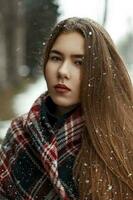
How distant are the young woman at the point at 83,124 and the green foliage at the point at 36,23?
5.96 meters

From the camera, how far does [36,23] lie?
9.12 meters

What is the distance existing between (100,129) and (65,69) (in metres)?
0.25

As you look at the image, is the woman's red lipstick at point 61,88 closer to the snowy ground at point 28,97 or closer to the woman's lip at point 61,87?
the woman's lip at point 61,87

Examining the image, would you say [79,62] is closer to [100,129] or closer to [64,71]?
[64,71]

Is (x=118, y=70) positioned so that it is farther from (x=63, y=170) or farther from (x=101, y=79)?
(x=63, y=170)

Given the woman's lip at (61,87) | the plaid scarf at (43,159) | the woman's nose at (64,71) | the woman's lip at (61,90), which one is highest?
the woman's nose at (64,71)

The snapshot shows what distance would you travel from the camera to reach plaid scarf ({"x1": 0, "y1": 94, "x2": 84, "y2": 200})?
2299 mm

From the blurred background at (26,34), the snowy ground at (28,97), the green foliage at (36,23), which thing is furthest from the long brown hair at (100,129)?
the green foliage at (36,23)

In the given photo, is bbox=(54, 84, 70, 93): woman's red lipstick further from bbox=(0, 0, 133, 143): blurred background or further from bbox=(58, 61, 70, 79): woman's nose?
bbox=(0, 0, 133, 143): blurred background

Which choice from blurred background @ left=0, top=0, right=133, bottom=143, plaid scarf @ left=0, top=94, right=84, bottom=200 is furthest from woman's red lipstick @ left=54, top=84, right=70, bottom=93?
blurred background @ left=0, top=0, right=133, bottom=143

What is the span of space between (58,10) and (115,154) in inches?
248

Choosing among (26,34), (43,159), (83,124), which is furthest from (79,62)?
(26,34)

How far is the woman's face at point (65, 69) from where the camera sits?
89.8 inches

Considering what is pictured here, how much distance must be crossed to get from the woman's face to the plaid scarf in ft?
0.24
